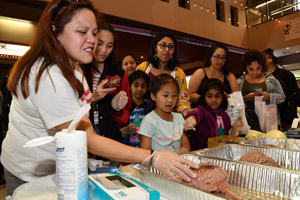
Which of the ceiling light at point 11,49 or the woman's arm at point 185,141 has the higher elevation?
the ceiling light at point 11,49

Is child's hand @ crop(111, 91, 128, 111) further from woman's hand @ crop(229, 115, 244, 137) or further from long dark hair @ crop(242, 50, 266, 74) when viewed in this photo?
long dark hair @ crop(242, 50, 266, 74)

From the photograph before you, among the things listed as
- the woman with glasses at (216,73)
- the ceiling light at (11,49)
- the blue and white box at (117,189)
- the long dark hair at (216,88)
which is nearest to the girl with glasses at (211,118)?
the long dark hair at (216,88)

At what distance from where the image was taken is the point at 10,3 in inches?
151

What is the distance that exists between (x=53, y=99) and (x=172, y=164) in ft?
1.63

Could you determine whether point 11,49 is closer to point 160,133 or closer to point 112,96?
point 112,96

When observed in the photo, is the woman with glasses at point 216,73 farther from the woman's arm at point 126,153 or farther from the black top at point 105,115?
the woman's arm at point 126,153

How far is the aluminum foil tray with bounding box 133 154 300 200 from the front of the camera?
0.78 m

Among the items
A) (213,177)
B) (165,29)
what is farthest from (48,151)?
(165,29)

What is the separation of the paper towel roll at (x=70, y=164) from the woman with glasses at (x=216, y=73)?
2.11 metres

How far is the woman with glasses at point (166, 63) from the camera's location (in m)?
2.35

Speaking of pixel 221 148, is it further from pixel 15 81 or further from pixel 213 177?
pixel 15 81

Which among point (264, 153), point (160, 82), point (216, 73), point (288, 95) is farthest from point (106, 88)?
point (288, 95)

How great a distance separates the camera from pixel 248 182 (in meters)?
0.95

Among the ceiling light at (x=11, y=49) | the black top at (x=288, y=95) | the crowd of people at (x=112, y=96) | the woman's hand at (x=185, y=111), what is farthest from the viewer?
the ceiling light at (x=11, y=49)
